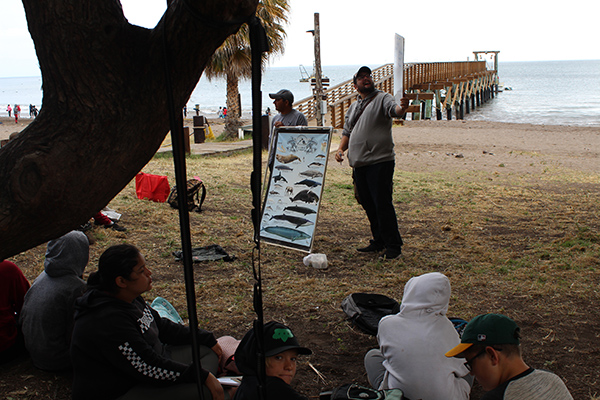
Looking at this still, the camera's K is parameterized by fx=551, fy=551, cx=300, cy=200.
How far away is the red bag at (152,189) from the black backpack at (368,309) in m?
4.85

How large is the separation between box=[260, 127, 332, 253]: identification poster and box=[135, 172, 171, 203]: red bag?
8.63 feet

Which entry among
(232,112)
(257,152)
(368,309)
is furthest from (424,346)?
(232,112)

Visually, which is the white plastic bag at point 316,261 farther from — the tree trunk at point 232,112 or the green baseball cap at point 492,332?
the tree trunk at point 232,112

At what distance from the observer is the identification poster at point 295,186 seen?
259 inches

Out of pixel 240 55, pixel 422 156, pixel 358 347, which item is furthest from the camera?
pixel 240 55

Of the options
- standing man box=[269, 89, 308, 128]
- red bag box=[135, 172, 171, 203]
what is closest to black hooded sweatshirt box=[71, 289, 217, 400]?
standing man box=[269, 89, 308, 128]

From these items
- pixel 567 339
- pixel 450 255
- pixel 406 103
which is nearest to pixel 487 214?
pixel 450 255

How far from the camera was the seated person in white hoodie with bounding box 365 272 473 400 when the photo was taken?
3027 mm

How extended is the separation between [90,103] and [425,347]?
2.13 metres

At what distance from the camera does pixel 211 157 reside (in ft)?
47.9

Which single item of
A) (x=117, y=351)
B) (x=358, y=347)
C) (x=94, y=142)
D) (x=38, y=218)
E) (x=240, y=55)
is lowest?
(x=358, y=347)

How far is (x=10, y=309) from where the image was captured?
148 inches

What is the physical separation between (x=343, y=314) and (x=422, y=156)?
12966 millimetres

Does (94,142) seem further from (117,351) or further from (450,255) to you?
(450,255)
